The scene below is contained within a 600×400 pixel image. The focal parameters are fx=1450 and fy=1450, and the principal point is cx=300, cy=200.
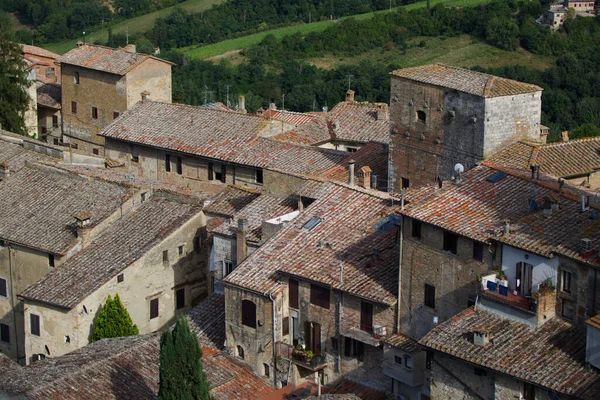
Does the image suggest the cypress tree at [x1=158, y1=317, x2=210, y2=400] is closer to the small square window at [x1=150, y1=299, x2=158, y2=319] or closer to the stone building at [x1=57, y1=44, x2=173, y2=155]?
the small square window at [x1=150, y1=299, x2=158, y2=319]

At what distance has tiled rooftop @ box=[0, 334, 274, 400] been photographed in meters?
47.4

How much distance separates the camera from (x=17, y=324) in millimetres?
58781

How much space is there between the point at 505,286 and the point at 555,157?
10774mm

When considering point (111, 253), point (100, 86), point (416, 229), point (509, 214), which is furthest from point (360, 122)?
point (509, 214)

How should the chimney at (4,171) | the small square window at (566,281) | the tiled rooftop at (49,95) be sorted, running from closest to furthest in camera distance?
the small square window at (566,281) < the chimney at (4,171) < the tiled rooftop at (49,95)

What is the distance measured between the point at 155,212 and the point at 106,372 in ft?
34.5

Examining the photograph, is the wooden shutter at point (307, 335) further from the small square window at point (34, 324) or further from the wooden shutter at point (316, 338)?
the small square window at point (34, 324)

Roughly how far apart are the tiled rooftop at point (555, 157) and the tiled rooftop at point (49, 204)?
52.3ft

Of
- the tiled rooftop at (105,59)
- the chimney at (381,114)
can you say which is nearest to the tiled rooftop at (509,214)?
the chimney at (381,114)

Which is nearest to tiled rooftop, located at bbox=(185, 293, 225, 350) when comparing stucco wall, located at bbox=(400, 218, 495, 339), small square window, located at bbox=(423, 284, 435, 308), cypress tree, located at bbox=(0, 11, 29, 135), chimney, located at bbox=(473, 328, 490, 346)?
stucco wall, located at bbox=(400, 218, 495, 339)

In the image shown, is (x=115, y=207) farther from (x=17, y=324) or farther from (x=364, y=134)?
(x=364, y=134)

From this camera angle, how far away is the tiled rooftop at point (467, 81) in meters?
53.9

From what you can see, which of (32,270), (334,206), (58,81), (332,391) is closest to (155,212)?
(32,270)

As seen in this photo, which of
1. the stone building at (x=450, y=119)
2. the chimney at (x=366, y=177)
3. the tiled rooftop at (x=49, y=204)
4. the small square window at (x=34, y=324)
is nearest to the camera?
the stone building at (x=450, y=119)
